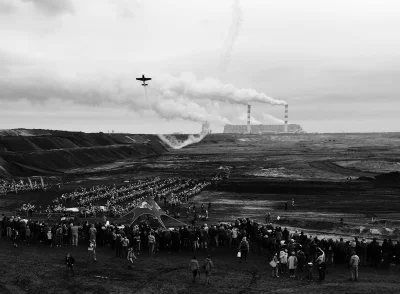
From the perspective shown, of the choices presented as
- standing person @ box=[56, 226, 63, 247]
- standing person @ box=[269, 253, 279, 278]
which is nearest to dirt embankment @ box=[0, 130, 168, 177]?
standing person @ box=[56, 226, 63, 247]

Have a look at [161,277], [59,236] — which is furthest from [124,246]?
[59,236]

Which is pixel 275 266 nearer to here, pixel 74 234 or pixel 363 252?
pixel 363 252

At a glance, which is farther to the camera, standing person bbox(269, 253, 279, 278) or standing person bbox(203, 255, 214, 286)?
standing person bbox(269, 253, 279, 278)

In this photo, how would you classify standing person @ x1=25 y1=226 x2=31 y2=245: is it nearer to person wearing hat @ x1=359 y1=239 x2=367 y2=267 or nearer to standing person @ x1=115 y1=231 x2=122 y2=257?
standing person @ x1=115 y1=231 x2=122 y2=257

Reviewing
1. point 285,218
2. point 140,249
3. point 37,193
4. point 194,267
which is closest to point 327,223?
point 285,218

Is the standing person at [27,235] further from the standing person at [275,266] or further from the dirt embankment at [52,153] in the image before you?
the dirt embankment at [52,153]
